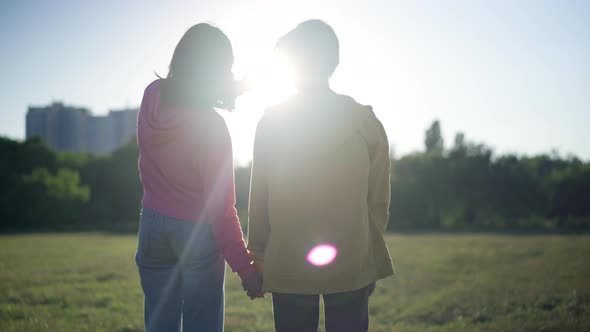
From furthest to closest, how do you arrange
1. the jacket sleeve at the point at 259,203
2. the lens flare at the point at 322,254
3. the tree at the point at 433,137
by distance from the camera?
the tree at the point at 433,137
the jacket sleeve at the point at 259,203
the lens flare at the point at 322,254

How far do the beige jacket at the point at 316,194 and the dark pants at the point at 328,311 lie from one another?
0.07 m

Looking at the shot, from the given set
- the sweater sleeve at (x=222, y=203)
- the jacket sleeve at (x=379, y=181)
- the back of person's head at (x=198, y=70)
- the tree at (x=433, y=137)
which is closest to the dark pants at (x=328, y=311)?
the sweater sleeve at (x=222, y=203)

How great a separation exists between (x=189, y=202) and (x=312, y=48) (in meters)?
1.14

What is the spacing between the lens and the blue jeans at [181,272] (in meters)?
2.69

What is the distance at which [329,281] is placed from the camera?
2.64m

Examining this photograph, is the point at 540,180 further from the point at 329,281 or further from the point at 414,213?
the point at 329,281

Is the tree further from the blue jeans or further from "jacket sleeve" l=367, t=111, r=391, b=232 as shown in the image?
the blue jeans

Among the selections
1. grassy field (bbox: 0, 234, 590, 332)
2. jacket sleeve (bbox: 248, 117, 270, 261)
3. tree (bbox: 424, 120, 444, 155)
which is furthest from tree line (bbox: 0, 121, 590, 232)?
jacket sleeve (bbox: 248, 117, 270, 261)

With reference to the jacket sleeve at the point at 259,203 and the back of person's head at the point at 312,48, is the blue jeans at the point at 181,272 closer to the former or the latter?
the jacket sleeve at the point at 259,203

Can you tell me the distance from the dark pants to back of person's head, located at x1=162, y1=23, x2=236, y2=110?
48.4 inches

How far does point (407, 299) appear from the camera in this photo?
9.30m

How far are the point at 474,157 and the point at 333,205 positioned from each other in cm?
5491

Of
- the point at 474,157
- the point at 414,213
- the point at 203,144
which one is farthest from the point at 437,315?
the point at 474,157

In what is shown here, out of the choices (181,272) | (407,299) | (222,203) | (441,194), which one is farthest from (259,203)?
(441,194)
